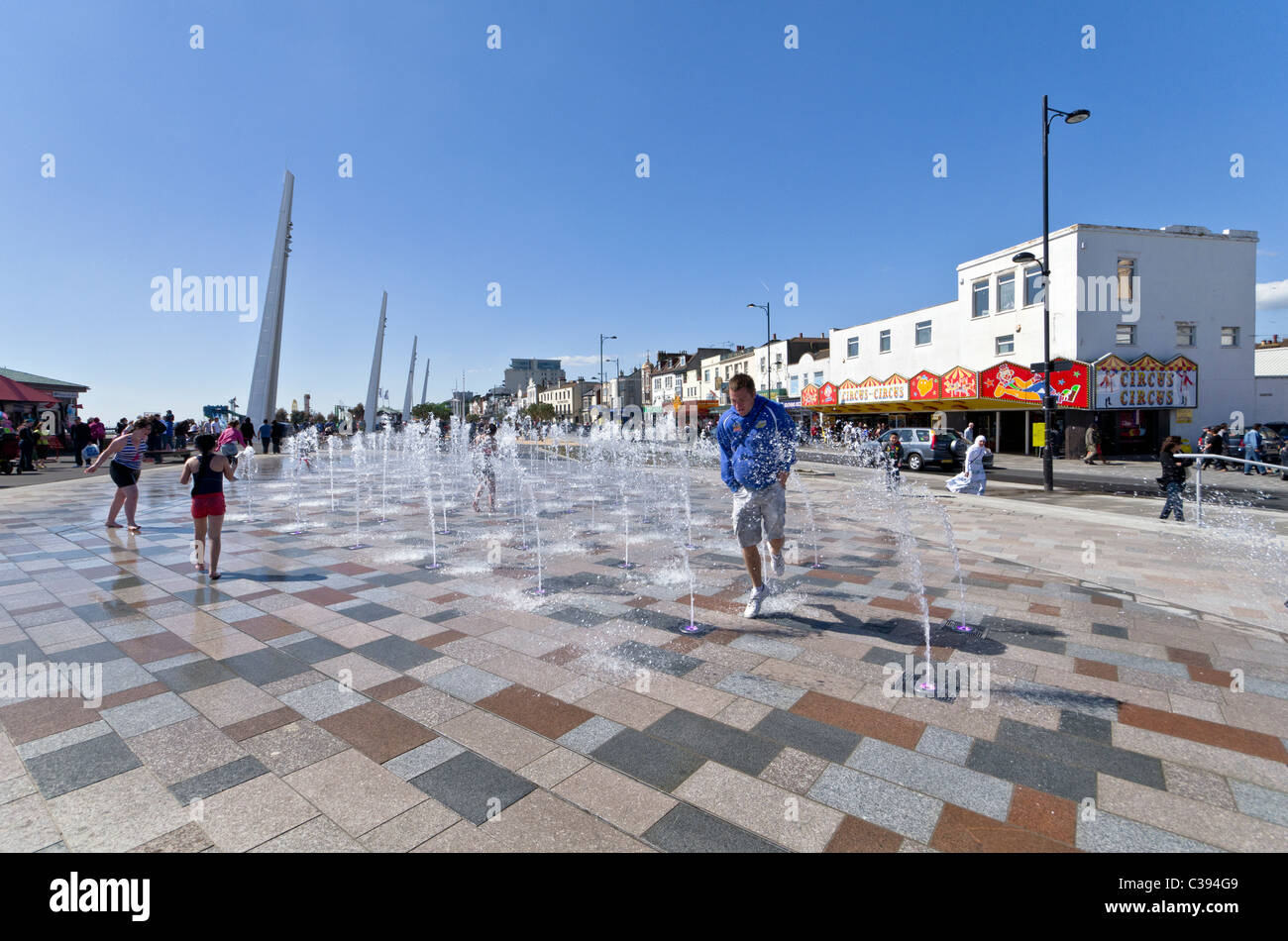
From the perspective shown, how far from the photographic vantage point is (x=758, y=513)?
5.20 m

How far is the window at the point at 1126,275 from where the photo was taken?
27161mm

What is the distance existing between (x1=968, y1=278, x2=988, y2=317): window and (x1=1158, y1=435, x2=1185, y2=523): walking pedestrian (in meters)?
22.9

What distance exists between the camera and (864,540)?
29.2 ft

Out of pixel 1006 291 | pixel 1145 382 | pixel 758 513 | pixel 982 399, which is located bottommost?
pixel 758 513

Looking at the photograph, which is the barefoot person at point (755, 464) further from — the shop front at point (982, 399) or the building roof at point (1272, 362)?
the building roof at point (1272, 362)

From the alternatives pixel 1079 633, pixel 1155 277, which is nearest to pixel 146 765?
pixel 1079 633

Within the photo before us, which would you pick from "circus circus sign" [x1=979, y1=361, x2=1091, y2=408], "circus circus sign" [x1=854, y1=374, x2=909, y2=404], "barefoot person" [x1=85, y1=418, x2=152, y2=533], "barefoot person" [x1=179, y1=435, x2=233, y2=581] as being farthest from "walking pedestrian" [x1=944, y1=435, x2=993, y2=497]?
"circus circus sign" [x1=854, y1=374, x2=909, y2=404]

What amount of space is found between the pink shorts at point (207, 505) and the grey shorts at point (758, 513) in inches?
209

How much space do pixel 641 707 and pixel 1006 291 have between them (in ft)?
109

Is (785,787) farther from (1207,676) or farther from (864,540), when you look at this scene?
(864,540)

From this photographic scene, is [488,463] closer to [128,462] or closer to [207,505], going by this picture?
[128,462]

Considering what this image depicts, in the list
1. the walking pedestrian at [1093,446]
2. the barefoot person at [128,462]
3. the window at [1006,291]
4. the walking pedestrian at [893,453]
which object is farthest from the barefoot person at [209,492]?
the window at [1006,291]

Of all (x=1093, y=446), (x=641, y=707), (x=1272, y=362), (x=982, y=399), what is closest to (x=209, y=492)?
(x=641, y=707)

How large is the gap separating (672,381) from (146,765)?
7794 centimetres
